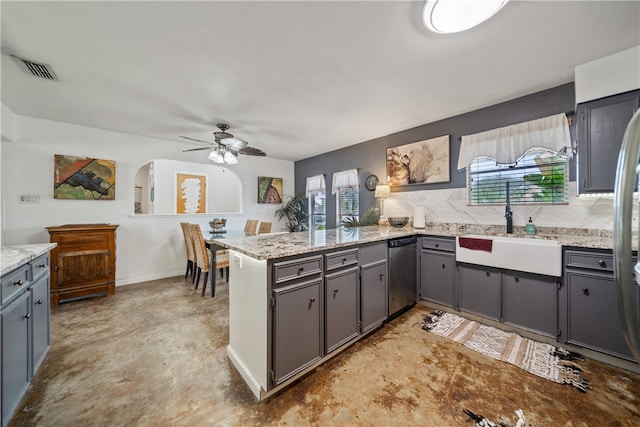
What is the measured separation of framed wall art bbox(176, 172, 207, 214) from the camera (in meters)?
5.68

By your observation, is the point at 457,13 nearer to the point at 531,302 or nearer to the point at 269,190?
the point at 531,302

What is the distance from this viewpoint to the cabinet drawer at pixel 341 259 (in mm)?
1838

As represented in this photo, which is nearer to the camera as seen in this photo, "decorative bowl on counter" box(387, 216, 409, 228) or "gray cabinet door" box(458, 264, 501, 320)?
"gray cabinet door" box(458, 264, 501, 320)

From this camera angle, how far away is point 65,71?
2057 mm

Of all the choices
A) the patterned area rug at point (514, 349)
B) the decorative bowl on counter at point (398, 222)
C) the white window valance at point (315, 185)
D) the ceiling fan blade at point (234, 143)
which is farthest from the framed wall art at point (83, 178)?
the patterned area rug at point (514, 349)

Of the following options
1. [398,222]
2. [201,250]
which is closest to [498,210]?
[398,222]

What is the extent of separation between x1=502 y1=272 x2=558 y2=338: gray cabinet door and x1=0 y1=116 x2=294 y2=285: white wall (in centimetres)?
460

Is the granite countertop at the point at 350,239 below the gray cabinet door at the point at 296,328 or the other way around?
the other way around

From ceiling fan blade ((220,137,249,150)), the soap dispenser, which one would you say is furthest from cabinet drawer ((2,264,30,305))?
the soap dispenser

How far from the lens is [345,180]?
4555mm

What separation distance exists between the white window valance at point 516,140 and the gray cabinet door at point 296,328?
101 inches

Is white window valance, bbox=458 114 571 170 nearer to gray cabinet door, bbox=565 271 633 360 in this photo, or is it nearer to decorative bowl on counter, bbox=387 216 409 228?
decorative bowl on counter, bbox=387 216 409 228

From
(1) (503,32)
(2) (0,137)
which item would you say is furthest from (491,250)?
(2) (0,137)

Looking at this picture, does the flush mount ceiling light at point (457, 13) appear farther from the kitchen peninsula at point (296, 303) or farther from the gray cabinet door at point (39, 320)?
the gray cabinet door at point (39, 320)
